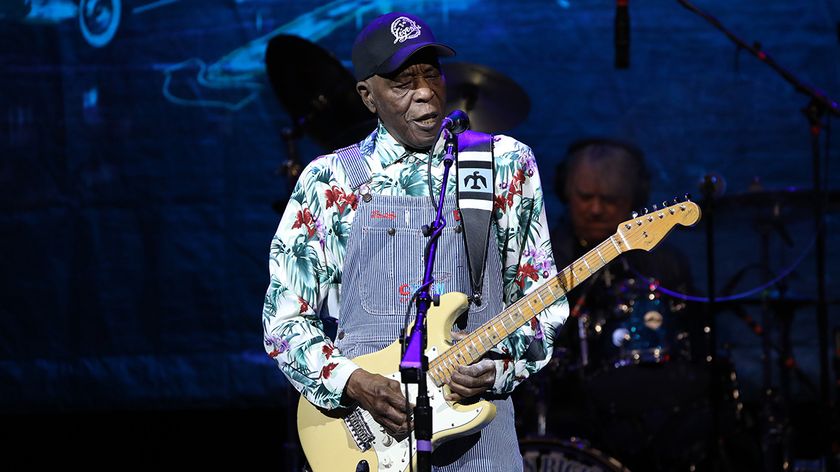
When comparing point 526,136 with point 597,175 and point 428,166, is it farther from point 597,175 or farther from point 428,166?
point 428,166

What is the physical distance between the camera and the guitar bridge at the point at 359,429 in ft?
10.3

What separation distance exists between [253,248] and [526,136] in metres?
1.92

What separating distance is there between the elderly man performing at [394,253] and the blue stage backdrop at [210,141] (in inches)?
140

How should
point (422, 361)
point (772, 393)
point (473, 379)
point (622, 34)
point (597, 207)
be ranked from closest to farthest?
point (422, 361)
point (473, 379)
point (622, 34)
point (772, 393)
point (597, 207)

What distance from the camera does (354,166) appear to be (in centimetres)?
330

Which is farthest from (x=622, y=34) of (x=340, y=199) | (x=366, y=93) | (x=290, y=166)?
(x=340, y=199)

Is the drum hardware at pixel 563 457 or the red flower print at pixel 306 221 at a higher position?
the red flower print at pixel 306 221

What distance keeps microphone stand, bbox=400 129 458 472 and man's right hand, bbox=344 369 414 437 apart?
105mm

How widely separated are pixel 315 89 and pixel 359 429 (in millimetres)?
2849

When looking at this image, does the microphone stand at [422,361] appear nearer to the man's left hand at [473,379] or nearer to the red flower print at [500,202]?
the man's left hand at [473,379]

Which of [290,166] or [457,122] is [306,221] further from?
[290,166]

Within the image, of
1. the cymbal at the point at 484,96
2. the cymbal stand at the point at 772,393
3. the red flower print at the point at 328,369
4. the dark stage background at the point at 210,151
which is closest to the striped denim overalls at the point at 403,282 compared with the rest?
the red flower print at the point at 328,369

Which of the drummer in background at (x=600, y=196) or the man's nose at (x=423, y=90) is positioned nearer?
the man's nose at (x=423, y=90)

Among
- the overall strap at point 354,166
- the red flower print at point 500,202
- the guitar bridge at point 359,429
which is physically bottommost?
the guitar bridge at point 359,429
